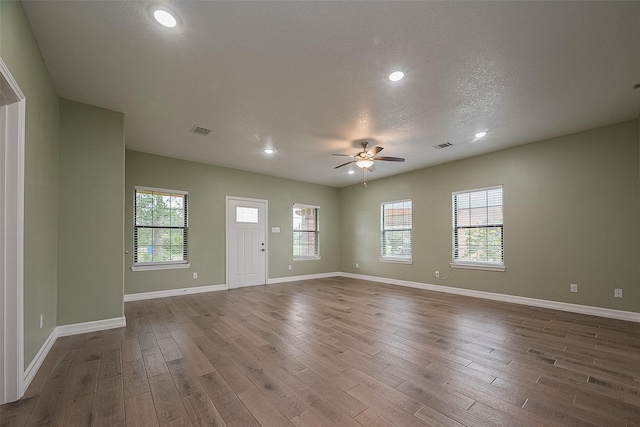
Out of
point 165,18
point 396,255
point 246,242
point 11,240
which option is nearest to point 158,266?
point 246,242

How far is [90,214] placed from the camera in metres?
3.46

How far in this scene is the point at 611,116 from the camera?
3787mm

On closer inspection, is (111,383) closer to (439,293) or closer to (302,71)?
(302,71)

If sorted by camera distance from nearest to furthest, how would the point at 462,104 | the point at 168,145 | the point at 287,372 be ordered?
the point at 287,372
the point at 462,104
the point at 168,145

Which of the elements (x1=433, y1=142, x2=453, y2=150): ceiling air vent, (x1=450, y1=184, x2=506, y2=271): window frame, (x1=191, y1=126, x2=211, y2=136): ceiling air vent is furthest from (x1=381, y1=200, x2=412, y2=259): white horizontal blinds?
(x1=191, y1=126, x2=211, y2=136): ceiling air vent

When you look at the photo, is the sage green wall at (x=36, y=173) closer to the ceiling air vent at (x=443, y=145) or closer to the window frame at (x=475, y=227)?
the ceiling air vent at (x=443, y=145)

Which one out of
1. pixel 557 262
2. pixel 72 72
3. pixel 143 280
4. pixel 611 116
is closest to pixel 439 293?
pixel 557 262

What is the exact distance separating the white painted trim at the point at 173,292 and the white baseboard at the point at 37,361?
1.97 metres

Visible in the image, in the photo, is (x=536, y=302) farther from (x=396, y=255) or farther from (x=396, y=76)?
(x=396, y=76)

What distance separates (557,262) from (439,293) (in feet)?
6.88

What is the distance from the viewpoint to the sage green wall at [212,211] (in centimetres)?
530

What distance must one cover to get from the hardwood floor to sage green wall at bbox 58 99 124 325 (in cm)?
46

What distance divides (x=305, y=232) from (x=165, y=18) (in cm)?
635

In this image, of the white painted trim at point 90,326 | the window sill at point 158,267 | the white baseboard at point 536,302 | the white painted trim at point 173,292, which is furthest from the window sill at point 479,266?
the white painted trim at point 90,326
